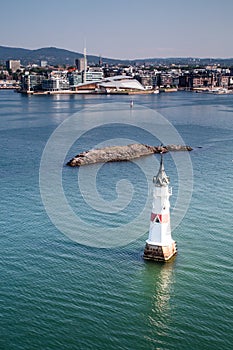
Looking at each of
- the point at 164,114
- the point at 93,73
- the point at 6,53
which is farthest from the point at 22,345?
the point at 6,53

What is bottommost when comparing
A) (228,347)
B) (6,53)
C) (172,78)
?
(228,347)

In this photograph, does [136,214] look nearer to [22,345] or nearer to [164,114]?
[22,345]

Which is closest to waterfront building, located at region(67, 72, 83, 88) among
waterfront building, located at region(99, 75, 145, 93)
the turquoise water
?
waterfront building, located at region(99, 75, 145, 93)

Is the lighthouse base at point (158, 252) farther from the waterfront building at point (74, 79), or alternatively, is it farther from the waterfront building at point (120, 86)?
the waterfront building at point (74, 79)

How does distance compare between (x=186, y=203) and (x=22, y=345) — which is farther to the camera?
(x=186, y=203)

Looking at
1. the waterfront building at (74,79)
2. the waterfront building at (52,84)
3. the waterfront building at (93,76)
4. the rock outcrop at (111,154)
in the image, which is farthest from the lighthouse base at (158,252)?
the waterfront building at (93,76)

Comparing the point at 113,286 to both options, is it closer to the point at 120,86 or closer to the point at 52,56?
the point at 120,86

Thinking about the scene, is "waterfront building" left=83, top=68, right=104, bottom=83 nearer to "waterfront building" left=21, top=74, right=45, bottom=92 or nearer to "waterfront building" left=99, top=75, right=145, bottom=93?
"waterfront building" left=99, top=75, right=145, bottom=93
